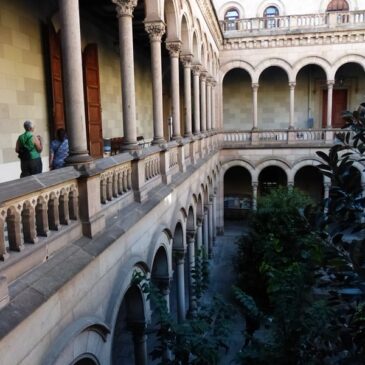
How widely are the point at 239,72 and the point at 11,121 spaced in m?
18.6

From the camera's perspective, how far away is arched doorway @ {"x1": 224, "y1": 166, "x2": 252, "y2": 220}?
2423cm

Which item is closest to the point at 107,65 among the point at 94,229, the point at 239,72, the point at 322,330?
the point at 94,229

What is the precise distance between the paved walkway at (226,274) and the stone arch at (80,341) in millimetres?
6295

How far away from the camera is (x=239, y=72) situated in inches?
933

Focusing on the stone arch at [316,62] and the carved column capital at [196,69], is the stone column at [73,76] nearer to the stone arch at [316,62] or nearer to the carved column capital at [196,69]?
the carved column capital at [196,69]

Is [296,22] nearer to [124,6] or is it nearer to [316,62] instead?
[316,62]

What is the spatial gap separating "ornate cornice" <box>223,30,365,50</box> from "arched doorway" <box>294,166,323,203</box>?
693 cm

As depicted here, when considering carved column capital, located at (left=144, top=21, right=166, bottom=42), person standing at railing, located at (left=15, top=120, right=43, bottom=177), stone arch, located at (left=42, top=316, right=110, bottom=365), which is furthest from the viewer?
carved column capital, located at (left=144, top=21, right=166, bottom=42)

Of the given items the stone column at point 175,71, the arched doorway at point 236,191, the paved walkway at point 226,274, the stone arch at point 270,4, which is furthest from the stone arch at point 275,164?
the stone column at point 175,71

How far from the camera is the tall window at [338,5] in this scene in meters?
23.2

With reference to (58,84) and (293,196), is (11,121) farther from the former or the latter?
(293,196)

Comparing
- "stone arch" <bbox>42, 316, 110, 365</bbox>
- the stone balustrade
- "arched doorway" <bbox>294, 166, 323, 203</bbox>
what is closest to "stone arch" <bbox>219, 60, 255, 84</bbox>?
the stone balustrade

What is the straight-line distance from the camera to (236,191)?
24547mm

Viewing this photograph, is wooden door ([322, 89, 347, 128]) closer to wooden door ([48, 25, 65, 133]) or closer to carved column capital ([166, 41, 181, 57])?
carved column capital ([166, 41, 181, 57])
